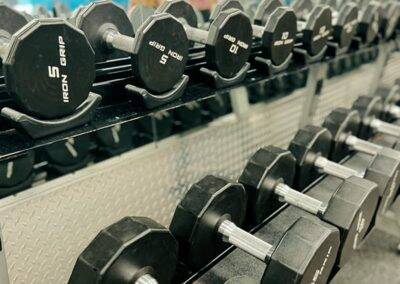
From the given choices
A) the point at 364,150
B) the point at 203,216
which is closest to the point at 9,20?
the point at 203,216

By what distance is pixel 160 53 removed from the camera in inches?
25.5

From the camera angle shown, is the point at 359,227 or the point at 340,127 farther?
the point at 340,127

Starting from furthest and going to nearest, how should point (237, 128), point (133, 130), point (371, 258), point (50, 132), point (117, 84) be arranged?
point (237, 128), point (133, 130), point (371, 258), point (117, 84), point (50, 132)

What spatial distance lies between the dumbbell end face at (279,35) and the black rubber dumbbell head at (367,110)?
532mm

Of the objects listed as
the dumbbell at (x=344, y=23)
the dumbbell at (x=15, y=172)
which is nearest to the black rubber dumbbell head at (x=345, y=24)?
the dumbbell at (x=344, y=23)

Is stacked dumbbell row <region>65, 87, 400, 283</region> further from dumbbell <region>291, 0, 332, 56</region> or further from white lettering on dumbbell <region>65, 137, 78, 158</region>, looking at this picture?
white lettering on dumbbell <region>65, 137, 78, 158</region>

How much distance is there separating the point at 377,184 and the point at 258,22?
0.51 metres

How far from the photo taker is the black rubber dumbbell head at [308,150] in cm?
102

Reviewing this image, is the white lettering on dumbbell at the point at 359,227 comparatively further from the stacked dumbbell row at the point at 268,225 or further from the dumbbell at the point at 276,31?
the dumbbell at the point at 276,31

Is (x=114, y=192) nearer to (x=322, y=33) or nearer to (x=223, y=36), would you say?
(x=223, y=36)

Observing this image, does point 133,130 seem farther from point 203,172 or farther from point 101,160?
point 203,172

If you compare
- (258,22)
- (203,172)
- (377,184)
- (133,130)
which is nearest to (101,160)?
(133,130)

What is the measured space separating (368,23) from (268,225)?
2.73ft

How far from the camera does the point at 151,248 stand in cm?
65
